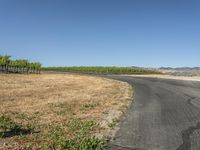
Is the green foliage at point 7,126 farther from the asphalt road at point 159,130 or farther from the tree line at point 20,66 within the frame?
the tree line at point 20,66

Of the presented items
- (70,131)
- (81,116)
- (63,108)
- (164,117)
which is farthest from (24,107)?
(164,117)

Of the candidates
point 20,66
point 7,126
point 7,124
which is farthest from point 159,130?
point 20,66

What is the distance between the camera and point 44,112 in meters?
12.8

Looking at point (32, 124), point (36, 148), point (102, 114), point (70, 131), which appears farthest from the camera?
point (102, 114)

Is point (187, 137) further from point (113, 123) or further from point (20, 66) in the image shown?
point (20, 66)

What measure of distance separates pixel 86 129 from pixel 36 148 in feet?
7.85

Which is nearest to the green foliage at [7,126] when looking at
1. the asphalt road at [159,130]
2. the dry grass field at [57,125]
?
the dry grass field at [57,125]

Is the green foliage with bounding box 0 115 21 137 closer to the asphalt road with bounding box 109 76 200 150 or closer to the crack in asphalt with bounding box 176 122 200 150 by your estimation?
the asphalt road with bounding box 109 76 200 150

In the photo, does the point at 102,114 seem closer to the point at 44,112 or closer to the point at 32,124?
the point at 44,112

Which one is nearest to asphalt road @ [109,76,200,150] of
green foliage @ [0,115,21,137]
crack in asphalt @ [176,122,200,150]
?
crack in asphalt @ [176,122,200,150]

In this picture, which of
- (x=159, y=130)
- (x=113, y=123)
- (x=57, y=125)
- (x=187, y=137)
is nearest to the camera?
(x=187, y=137)

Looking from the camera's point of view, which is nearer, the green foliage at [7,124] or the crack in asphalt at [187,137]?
the crack in asphalt at [187,137]

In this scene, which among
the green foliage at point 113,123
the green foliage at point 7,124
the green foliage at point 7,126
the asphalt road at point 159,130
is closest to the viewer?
the asphalt road at point 159,130

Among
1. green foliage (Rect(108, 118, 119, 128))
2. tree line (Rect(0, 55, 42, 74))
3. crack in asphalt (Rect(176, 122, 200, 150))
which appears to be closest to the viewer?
crack in asphalt (Rect(176, 122, 200, 150))
